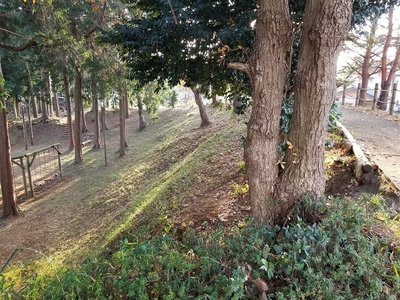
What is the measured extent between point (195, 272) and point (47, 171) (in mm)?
13075

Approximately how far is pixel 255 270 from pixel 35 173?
1365 centimetres

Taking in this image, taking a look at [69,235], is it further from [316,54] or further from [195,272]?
[316,54]

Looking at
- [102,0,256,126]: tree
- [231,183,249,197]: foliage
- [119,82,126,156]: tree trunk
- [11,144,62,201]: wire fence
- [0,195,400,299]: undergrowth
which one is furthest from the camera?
[119,82,126,156]: tree trunk

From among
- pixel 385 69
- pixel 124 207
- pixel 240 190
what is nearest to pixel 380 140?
pixel 240 190

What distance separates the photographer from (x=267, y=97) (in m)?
2.70

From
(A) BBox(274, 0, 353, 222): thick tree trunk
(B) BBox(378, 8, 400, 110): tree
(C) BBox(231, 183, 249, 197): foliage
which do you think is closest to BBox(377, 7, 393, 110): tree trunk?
(B) BBox(378, 8, 400, 110): tree

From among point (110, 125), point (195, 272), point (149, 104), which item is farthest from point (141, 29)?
point (110, 125)

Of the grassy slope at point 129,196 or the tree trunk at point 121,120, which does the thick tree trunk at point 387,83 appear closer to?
the grassy slope at point 129,196

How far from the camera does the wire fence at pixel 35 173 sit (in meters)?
9.77

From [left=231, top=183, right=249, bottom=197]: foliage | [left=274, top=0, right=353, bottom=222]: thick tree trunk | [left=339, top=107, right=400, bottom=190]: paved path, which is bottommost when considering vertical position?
[left=231, top=183, right=249, bottom=197]: foliage

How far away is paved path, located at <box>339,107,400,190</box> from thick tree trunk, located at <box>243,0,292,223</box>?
6.15ft

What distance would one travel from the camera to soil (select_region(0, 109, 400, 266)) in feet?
13.8

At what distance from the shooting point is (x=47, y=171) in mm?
13141

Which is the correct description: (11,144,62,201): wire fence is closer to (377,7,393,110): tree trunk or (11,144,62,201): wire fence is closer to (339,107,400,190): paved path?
(339,107,400,190): paved path
